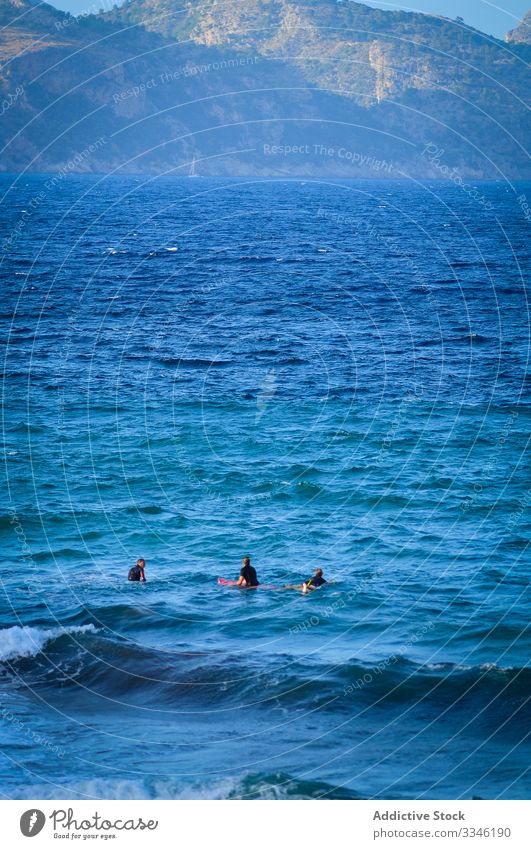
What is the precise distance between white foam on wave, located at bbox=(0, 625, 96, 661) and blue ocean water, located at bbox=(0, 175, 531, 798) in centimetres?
13

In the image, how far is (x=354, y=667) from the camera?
109 feet

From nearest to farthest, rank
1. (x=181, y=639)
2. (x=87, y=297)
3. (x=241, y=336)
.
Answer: (x=181, y=639) → (x=241, y=336) → (x=87, y=297)

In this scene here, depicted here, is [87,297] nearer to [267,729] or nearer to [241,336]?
[241,336]

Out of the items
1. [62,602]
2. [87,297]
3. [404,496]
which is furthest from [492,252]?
[62,602]

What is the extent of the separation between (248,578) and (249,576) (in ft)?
0.38

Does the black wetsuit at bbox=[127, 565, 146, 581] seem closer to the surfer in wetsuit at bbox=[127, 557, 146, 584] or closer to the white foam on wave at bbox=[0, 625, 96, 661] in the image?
the surfer in wetsuit at bbox=[127, 557, 146, 584]

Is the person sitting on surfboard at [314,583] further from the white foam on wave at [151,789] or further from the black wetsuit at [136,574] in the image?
the white foam on wave at [151,789]

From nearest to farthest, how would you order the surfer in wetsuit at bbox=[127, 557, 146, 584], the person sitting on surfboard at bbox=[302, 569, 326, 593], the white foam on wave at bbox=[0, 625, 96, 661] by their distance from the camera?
the white foam on wave at bbox=[0, 625, 96, 661] < the person sitting on surfboard at bbox=[302, 569, 326, 593] < the surfer in wetsuit at bbox=[127, 557, 146, 584]

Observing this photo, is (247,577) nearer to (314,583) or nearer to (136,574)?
(314,583)

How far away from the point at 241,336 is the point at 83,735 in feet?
191

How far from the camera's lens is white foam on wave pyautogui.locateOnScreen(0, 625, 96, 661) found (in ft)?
113

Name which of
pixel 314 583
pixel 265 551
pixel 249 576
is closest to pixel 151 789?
pixel 249 576

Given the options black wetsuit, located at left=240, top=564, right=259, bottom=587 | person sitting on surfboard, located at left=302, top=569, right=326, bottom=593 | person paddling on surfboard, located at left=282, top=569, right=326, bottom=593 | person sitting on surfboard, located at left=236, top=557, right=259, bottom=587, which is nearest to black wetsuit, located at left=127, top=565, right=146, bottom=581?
person sitting on surfboard, located at left=236, top=557, right=259, bottom=587

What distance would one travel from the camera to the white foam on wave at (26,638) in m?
34.3
